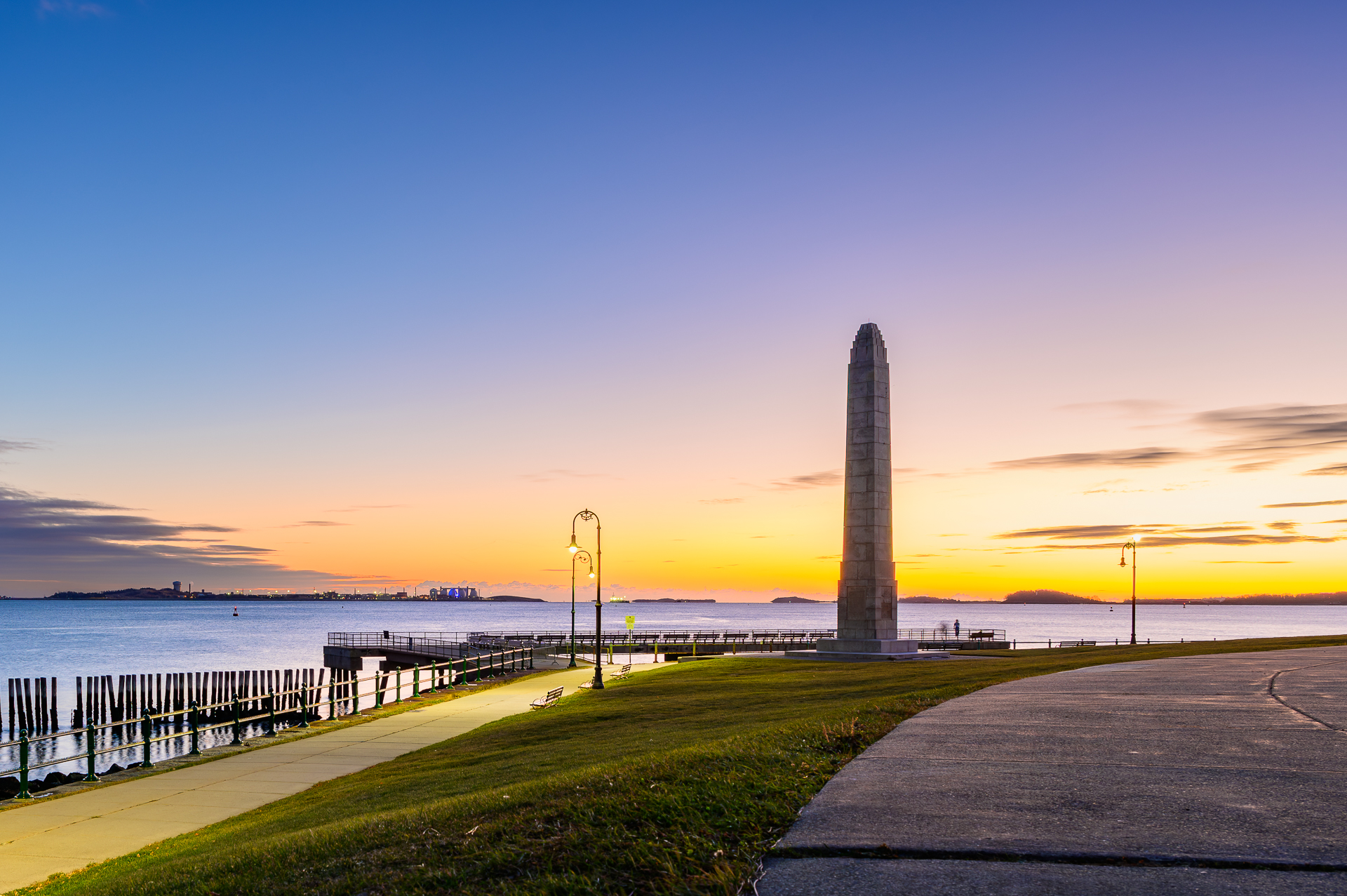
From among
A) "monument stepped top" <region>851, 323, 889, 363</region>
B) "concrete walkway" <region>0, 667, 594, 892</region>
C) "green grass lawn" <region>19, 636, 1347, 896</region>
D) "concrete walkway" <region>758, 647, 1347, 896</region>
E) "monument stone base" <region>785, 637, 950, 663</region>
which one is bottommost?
"monument stone base" <region>785, 637, 950, 663</region>

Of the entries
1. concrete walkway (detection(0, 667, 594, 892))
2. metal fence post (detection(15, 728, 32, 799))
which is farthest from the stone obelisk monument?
metal fence post (detection(15, 728, 32, 799))

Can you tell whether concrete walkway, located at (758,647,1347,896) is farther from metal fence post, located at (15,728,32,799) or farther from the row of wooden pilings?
the row of wooden pilings

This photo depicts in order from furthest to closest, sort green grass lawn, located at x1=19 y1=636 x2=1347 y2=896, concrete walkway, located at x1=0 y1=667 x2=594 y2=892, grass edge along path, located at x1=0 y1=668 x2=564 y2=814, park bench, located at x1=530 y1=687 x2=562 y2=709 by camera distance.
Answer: park bench, located at x1=530 y1=687 x2=562 y2=709 → grass edge along path, located at x1=0 y1=668 x2=564 y2=814 → concrete walkway, located at x1=0 y1=667 x2=594 y2=892 → green grass lawn, located at x1=19 y1=636 x2=1347 y2=896

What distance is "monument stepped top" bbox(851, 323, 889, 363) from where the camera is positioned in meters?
39.2

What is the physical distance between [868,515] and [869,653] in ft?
18.8

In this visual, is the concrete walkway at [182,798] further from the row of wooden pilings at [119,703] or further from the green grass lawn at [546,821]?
the row of wooden pilings at [119,703]

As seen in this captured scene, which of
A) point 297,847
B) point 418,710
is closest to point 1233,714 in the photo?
point 297,847

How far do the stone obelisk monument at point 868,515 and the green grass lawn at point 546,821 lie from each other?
69.7 ft

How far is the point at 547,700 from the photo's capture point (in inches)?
1097

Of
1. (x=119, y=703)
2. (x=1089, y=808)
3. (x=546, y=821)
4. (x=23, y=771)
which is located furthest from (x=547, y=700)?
(x=119, y=703)

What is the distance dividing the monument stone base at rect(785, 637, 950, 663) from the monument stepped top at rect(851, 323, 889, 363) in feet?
38.8

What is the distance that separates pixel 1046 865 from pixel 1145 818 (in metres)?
1.35

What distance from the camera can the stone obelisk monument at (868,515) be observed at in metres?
38.8

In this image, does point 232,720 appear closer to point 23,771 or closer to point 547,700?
point 547,700
